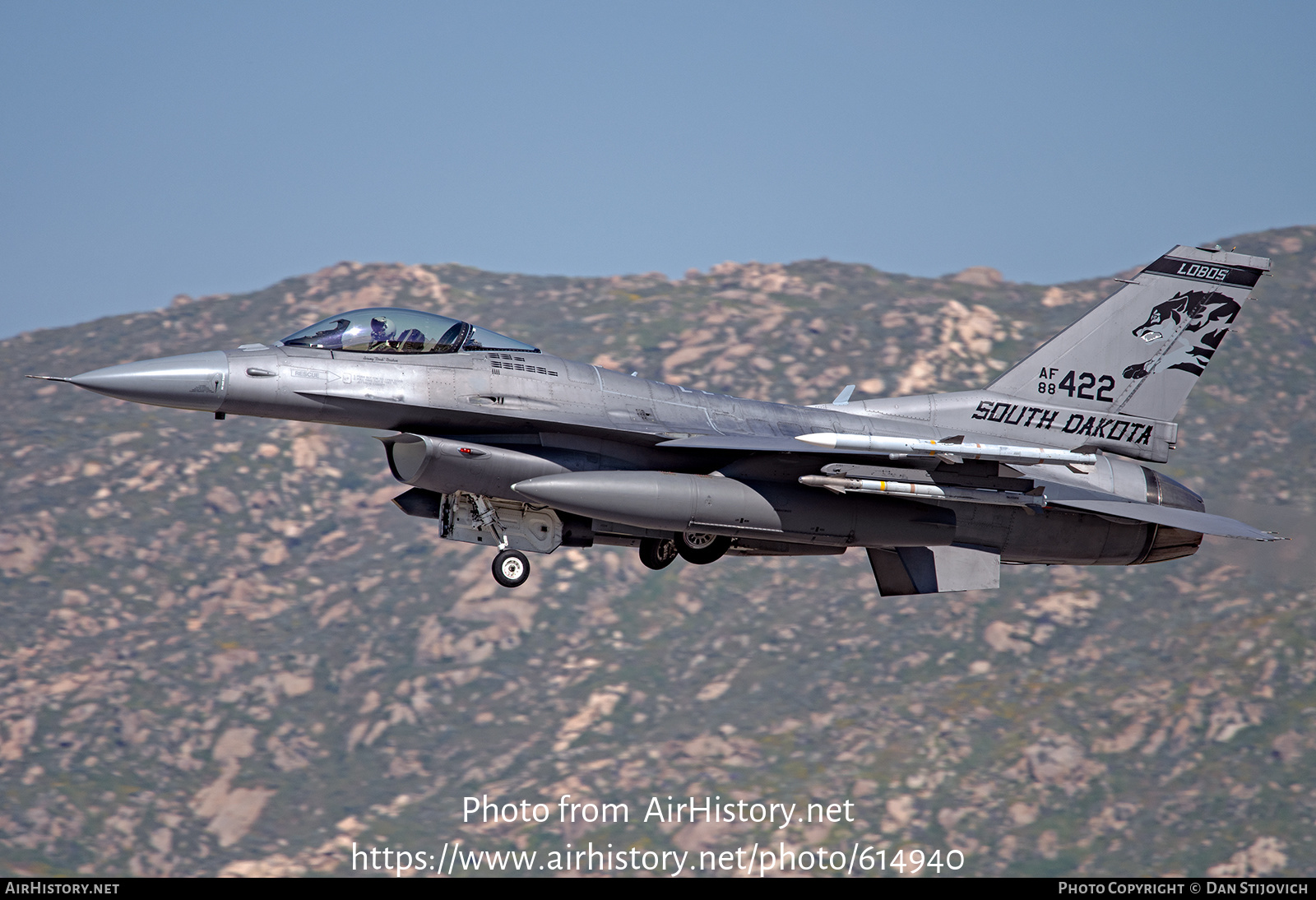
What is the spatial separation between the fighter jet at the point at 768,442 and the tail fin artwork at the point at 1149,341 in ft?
0.10

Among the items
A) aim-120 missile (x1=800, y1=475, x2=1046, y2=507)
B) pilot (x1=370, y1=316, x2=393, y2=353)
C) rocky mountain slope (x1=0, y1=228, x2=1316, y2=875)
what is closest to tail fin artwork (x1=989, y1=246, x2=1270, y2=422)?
aim-120 missile (x1=800, y1=475, x2=1046, y2=507)

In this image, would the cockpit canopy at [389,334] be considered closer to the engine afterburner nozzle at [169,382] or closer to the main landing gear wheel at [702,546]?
the engine afterburner nozzle at [169,382]

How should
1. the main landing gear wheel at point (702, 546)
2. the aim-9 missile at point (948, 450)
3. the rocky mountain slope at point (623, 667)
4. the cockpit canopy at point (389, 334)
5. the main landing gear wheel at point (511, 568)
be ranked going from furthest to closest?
the rocky mountain slope at point (623, 667), the main landing gear wheel at point (702, 546), the aim-9 missile at point (948, 450), the main landing gear wheel at point (511, 568), the cockpit canopy at point (389, 334)

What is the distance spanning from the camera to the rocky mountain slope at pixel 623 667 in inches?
3024

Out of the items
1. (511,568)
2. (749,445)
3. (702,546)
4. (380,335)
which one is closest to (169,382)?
(380,335)

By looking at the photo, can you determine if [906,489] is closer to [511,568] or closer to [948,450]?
[948,450]

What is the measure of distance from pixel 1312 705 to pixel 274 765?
58.1m

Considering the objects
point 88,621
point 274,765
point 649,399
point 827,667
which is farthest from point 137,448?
point 649,399

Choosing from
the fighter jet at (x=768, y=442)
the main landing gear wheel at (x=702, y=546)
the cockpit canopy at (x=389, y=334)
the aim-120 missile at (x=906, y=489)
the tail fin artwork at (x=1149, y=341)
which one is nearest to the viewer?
the fighter jet at (x=768, y=442)

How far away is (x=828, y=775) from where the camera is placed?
7831cm

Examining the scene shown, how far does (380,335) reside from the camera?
65.1ft

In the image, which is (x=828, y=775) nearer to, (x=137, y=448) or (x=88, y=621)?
(x=88, y=621)

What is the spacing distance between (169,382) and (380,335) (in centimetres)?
287

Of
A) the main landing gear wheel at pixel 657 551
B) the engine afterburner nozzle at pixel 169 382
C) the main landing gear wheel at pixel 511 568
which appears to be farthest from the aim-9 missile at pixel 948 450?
the engine afterburner nozzle at pixel 169 382
